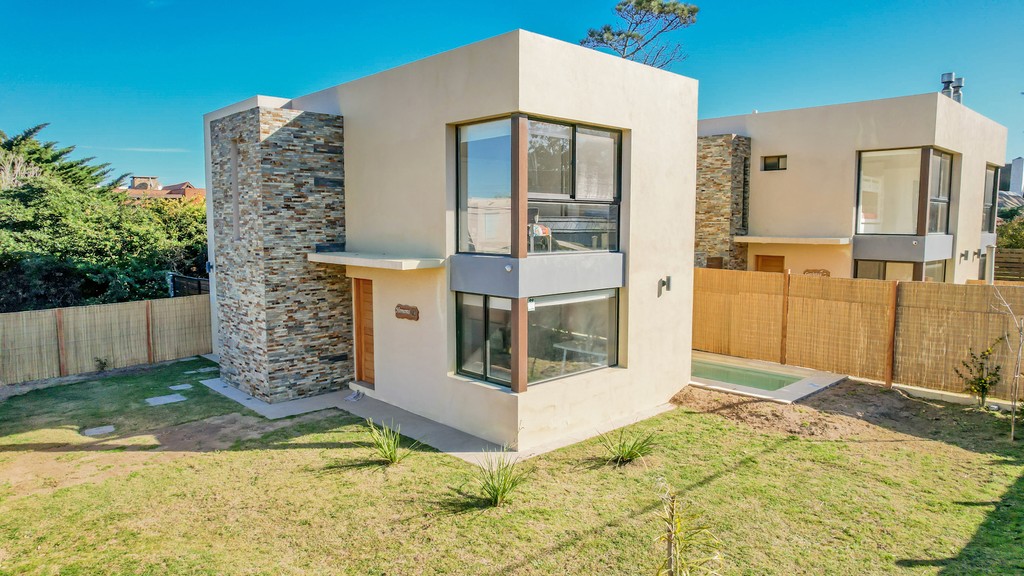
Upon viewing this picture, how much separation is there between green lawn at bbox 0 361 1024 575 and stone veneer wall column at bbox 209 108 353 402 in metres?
1.93

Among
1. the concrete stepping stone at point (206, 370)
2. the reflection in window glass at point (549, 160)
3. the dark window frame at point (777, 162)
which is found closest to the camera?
the reflection in window glass at point (549, 160)

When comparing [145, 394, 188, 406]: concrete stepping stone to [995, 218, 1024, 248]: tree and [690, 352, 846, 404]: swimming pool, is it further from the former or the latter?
[995, 218, 1024, 248]: tree

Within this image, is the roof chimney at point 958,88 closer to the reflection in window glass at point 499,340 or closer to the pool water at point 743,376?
the pool water at point 743,376

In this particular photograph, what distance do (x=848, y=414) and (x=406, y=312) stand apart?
8022 mm

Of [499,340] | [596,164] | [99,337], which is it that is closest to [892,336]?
[596,164]

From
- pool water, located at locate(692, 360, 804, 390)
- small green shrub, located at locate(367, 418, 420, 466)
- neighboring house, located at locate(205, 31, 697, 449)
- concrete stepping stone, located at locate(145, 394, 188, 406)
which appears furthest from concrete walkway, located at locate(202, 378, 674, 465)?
pool water, located at locate(692, 360, 804, 390)

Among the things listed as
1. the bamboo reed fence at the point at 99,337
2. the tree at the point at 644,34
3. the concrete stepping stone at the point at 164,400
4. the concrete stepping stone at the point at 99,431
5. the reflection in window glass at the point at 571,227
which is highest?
the tree at the point at 644,34

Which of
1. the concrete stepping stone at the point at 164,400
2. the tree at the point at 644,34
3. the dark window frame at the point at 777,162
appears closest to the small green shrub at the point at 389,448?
the concrete stepping stone at the point at 164,400

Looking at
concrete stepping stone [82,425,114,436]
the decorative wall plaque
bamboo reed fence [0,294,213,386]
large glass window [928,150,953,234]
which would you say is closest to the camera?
concrete stepping stone [82,425,114,436]

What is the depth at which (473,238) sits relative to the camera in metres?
9.71

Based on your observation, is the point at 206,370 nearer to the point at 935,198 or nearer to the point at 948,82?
the point at 935,198

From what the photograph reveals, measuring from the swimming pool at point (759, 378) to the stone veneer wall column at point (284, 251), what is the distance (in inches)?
306

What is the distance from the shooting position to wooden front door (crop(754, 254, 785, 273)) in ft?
58.0

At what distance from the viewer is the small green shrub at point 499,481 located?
7.39 metres
